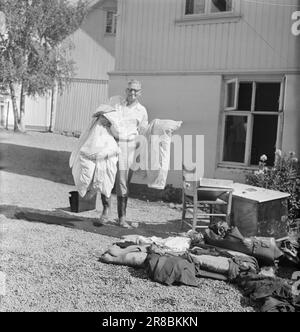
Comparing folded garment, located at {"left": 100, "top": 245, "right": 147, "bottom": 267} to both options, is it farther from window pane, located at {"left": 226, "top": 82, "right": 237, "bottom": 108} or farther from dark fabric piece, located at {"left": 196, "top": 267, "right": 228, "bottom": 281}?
window pane, located at {"left": 226, "top": 82, "right": 237, "bottom": 108}

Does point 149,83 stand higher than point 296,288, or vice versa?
point 149,83

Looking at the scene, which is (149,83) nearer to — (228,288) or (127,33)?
(127,33)

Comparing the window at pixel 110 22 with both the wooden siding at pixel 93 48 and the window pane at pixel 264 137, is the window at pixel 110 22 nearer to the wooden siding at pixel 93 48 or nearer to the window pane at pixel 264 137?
the wooden siding at pixel 93 48

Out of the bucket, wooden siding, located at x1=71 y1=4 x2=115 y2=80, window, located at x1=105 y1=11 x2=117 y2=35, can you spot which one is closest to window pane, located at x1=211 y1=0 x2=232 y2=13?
the bucket

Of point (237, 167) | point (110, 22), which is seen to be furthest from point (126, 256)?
point (110, 22)

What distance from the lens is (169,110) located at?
9.95 m

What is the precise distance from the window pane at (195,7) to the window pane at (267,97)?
6.29ft

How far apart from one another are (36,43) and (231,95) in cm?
1185

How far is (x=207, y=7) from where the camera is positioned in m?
9.46

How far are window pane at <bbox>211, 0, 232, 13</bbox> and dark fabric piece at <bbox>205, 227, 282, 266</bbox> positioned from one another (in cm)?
520

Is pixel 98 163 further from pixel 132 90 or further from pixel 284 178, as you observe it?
pixel 284 178

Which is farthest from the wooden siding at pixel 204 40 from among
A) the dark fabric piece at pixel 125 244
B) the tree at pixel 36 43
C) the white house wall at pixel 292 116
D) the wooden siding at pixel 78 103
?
the wooden siding at pixel 78 103
